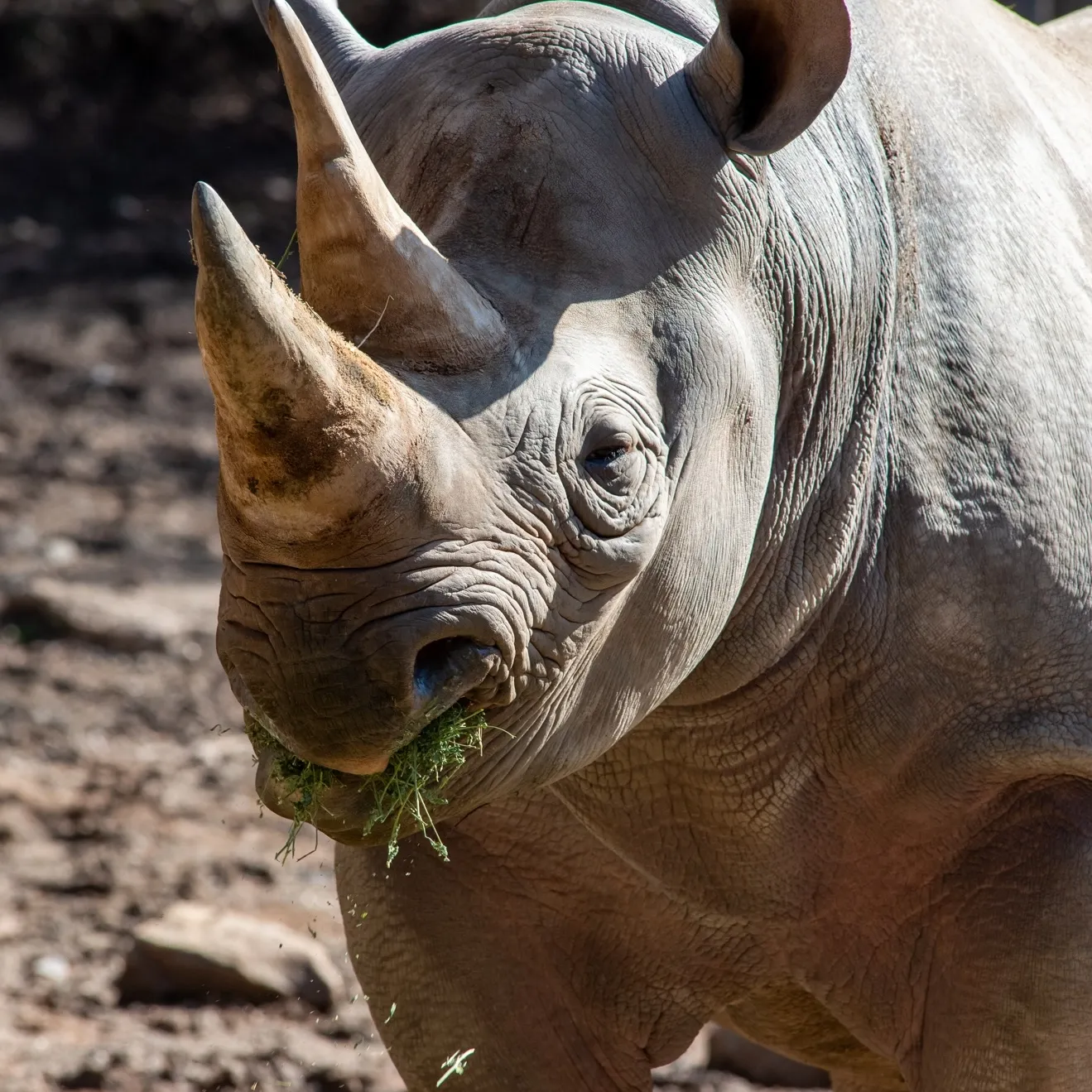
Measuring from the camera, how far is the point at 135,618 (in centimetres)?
771

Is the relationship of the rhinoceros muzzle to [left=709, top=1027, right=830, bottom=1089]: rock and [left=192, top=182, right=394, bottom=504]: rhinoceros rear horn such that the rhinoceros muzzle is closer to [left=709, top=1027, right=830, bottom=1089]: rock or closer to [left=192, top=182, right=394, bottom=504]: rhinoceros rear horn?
[left=192, top=182, right=394, bottom=504]: rhinoceros rear horn

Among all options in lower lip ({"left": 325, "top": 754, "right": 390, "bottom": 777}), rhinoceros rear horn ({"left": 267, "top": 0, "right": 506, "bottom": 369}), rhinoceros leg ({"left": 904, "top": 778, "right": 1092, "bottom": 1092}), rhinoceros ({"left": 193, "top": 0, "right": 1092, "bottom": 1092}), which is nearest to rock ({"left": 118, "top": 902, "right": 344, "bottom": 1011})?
rhinoceros ({"left": 193, "top": 0, "right": 1092, "bottom": 1092})

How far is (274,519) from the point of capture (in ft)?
8.06

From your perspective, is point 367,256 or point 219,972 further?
point 219,972

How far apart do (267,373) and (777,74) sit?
40.6 inches

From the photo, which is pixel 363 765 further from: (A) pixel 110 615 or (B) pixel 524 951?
(A) pixel 110 615

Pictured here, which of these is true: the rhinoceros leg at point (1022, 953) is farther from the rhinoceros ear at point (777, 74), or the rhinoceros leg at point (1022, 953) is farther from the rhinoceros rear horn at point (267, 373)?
the rhinoceros rear horn at point (267, 373)

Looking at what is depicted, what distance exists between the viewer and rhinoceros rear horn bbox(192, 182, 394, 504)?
7.59 feet

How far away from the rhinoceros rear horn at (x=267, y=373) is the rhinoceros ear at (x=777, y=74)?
80cm

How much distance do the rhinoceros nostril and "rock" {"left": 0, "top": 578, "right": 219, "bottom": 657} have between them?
5101mm

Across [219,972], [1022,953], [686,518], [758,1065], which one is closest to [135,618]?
[219,972]

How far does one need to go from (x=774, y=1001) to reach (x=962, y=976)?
0.50 meters

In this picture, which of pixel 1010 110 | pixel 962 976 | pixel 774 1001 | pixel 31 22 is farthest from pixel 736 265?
pixel 31 22

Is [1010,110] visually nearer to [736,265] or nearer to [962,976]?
[736,265]
